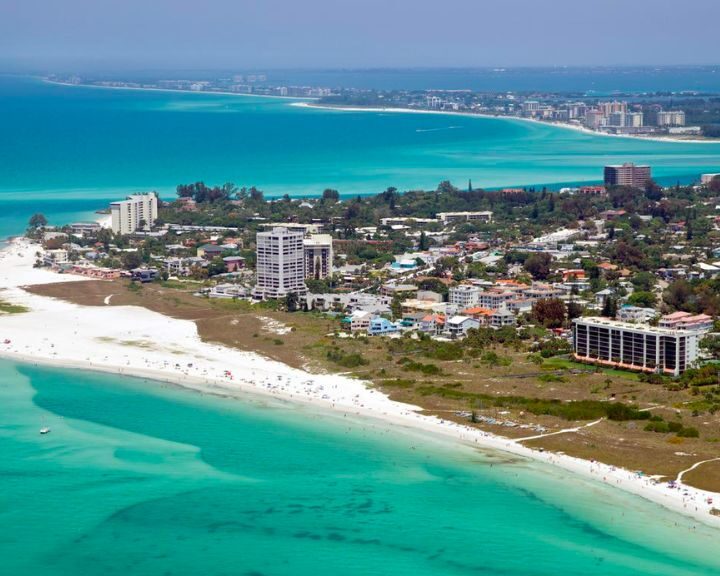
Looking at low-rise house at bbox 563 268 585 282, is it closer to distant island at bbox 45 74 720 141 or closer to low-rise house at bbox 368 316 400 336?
low-rise house at bbox 368 316 400 336

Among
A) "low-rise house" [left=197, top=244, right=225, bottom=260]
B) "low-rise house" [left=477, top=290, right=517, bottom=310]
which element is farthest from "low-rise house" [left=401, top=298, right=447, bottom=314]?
"low-rise house" [left=197, top=244, right=225, bottom=260]

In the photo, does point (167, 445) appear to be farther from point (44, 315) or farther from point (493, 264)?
point (493, 264)

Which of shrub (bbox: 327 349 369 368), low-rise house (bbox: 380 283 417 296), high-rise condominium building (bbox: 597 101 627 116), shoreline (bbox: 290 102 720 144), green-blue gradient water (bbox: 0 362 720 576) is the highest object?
high-rise condominium building (bbox: 597 101 627 116)

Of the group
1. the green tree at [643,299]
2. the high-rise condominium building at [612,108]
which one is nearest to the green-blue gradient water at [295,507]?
the green tree at [643,299]

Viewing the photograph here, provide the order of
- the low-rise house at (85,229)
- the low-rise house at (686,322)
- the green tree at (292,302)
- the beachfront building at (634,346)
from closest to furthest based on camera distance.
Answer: the beachfront building at (634,346), the low-rise house at (686,322), the green tree at (292,302), the low-rise house at (85,229)

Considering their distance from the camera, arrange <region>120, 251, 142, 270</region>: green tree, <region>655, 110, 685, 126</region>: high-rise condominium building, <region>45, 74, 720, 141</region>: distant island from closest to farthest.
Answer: <region>120, 251, 142, 270</region>: green tree
<region>45, 74, 720, 141</region>: distant island
<region>655, 110, 685, 126</region>: high-rise condominium building

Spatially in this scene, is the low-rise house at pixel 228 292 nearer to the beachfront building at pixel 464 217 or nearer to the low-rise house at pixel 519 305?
the low-rise house at pixel 519 305

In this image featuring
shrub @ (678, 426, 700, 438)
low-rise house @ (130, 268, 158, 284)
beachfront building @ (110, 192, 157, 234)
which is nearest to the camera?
shrub @ (678, 426, 700, 438)
